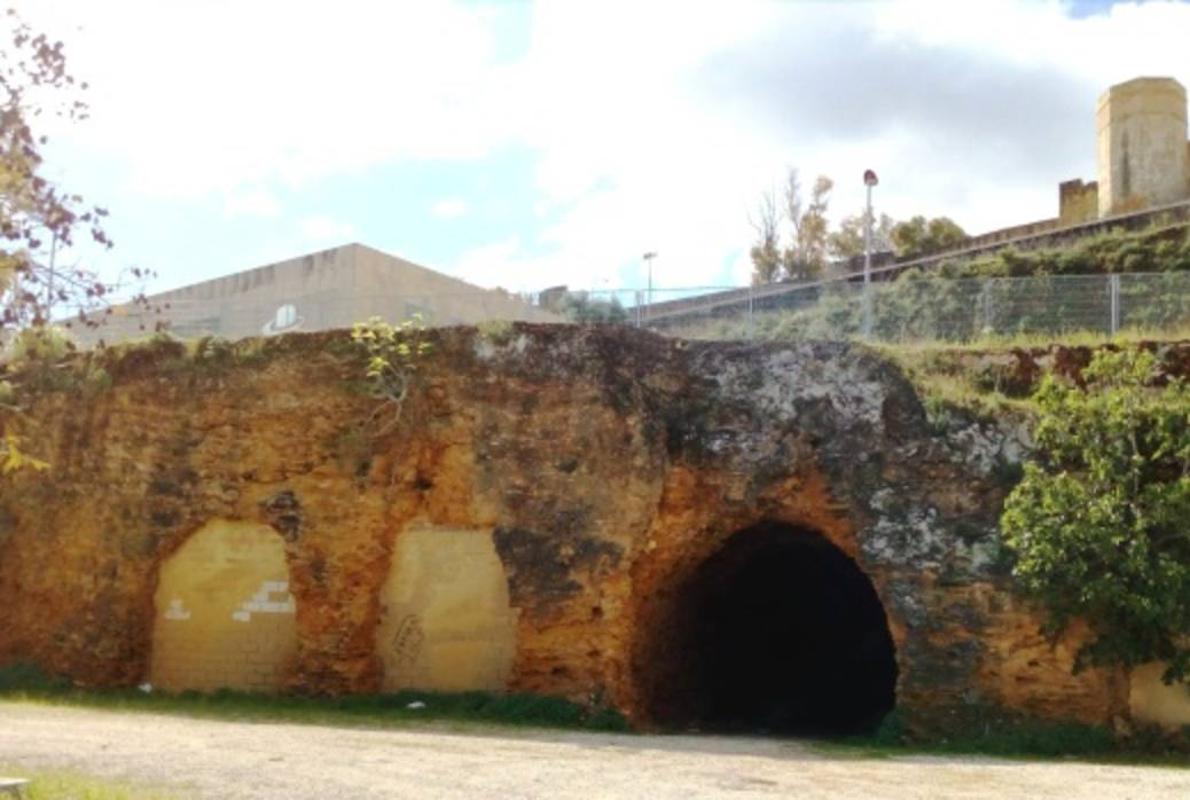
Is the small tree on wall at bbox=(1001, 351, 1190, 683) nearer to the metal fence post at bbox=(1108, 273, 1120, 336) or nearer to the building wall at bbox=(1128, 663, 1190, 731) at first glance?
the building wall at bbox=(1128, 663, 1190, 731)

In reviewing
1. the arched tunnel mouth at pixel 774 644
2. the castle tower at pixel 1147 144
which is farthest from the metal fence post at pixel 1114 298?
the castle tower at pixel 1147 144

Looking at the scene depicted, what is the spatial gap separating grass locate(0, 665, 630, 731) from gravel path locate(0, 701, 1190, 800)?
1265mm

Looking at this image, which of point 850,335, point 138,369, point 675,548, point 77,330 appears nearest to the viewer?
point 675,548

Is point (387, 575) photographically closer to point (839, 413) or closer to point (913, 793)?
point (839, 413)

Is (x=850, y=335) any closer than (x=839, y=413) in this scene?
No

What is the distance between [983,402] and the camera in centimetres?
Result: 1748

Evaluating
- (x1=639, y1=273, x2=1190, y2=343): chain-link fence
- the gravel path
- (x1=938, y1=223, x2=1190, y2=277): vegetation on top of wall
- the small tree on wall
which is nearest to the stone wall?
the small tree on wall

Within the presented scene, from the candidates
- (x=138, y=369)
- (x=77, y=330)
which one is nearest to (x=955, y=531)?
(x=138, y=369)

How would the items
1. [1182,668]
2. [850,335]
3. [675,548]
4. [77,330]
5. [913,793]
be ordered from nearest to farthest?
[913,793]
[1182,668]
[675,548]
[850,335]
[77,330]

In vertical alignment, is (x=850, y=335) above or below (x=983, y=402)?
above

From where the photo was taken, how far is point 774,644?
78.5 ft

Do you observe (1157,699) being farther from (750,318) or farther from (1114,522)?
(750,318)

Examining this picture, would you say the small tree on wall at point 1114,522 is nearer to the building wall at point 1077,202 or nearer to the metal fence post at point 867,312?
the metal fence post at point 867,312

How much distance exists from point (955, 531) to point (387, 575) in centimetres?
714
